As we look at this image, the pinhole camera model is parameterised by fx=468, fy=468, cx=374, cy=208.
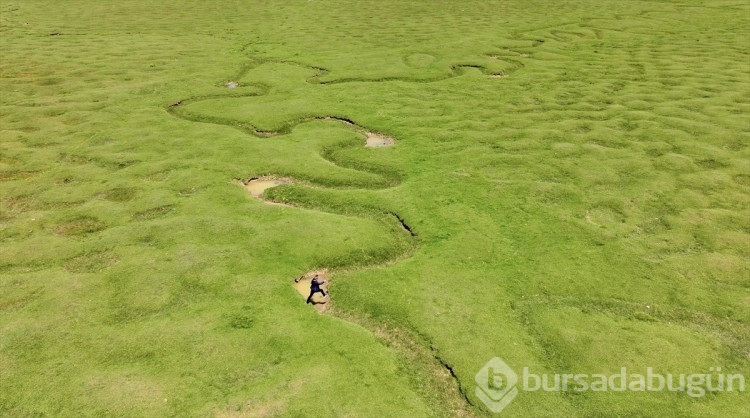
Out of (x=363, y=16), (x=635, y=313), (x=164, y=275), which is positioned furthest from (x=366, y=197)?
(x=363, y=16)

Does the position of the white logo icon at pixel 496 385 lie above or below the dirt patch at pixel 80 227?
above

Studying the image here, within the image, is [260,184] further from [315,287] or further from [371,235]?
[315,287]

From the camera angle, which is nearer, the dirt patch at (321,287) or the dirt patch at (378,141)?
the dirt patch at (321,287)

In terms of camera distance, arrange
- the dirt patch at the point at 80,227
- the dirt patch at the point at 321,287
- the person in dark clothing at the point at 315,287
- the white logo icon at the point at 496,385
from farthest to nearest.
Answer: the dirt patch at the point at 80,227
the person in dark clothing at the point at 315,287
the dirt patch at the point at 321,287
the white logo icon at the point at 496,385

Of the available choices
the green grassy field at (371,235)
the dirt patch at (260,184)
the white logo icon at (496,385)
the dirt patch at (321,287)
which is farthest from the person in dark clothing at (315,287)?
the dirt patch at (260,184)

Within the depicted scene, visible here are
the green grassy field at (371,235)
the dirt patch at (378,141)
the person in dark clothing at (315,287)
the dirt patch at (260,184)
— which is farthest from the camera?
the dirt patch at (378,141)

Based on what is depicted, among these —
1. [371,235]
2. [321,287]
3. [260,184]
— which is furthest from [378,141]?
[321,287]

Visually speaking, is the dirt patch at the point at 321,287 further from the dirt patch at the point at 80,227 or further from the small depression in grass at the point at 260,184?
the dirt patch at the point at 80,227

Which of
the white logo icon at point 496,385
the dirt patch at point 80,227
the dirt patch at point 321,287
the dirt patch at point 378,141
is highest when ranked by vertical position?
the dirt patch at point 378,141

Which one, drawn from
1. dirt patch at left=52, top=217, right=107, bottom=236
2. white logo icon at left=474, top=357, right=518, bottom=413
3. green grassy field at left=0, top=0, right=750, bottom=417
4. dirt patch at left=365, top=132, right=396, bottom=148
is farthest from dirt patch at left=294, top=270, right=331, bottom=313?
dirt patch at left=365, top=132, right=396, bottom=148
